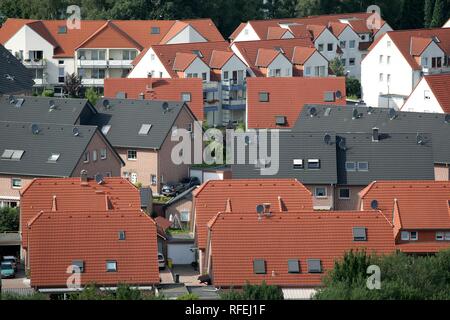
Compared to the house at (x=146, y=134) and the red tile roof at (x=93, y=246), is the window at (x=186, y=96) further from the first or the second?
the red tile roof at (x=93, y=246)

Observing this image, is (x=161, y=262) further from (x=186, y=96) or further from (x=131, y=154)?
(x=186, y=96)

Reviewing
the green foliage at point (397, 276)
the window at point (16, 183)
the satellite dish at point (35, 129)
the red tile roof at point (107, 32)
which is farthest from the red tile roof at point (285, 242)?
the red tile roof at point (107, 32)

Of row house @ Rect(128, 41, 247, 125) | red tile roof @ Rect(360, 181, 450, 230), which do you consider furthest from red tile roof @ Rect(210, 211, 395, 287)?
row house @ Rect(128, 41, 247, 125)

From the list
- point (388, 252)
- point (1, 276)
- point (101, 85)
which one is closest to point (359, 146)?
point (388, 252)

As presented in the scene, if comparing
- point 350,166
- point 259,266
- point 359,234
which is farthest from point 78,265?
point 350,166

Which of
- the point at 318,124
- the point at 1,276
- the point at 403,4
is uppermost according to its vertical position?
the point at 403,4

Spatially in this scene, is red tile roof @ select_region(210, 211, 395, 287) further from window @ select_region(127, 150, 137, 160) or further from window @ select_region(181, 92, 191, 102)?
window @ select_region(181, 92, 191, 102)

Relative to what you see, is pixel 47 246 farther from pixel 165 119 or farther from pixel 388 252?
pixel 165 119
